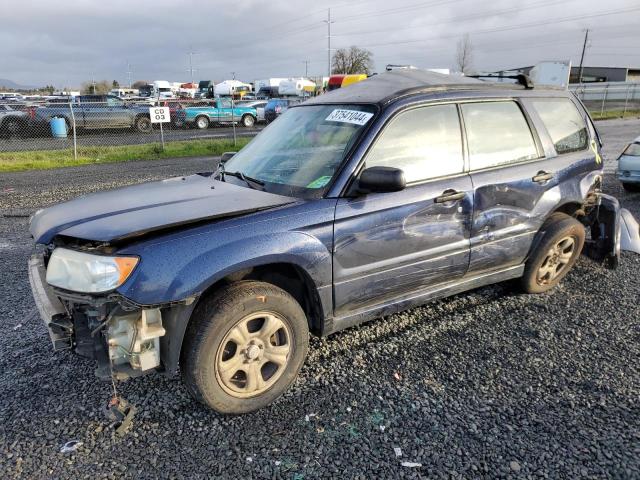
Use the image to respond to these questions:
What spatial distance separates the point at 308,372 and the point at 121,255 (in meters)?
1.46

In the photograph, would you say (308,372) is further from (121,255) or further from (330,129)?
(330,129)

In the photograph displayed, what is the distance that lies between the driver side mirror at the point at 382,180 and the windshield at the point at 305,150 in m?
0.25

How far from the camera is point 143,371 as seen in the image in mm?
2533

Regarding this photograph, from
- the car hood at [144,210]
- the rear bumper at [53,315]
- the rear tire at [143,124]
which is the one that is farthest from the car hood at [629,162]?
the rear tire at [143,124]

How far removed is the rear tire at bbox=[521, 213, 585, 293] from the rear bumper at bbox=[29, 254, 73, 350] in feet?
11.4

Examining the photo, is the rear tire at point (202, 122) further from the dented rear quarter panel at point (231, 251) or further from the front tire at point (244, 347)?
the front tire at point (244, 347)

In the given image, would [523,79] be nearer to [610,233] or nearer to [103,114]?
[610,233]

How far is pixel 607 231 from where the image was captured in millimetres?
4617

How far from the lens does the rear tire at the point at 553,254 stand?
4.09 meters

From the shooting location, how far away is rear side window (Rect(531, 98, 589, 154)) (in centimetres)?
412

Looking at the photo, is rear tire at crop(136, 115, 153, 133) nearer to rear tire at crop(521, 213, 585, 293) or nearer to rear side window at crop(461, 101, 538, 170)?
rear side window at crop(461, 101, 538, 170)

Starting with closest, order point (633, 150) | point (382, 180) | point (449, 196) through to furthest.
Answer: point (382, 180) → point (449, 196) → point (633, 150)

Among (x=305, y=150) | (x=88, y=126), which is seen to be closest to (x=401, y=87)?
(x=305, y=150)

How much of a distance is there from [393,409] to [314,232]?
113 cm
